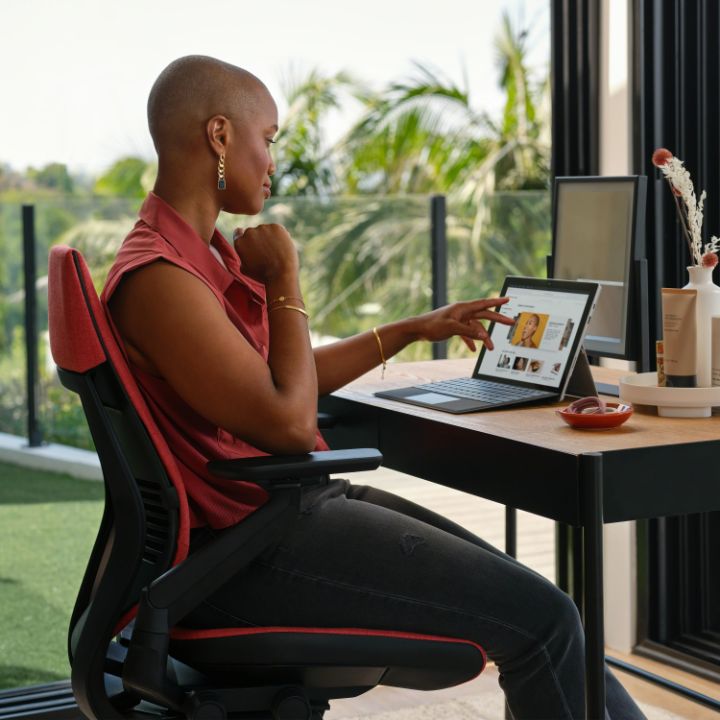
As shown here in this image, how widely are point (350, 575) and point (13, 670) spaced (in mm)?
1603

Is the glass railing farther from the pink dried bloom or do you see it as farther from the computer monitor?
the pink dried bloom

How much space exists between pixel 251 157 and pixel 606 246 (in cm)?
86

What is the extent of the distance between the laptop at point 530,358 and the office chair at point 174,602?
1.64 ft

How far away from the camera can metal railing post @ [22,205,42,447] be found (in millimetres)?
3008

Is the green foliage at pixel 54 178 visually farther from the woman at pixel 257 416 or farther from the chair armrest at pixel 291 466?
the chair armrest at pixel 291 466

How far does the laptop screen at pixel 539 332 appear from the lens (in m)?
2.04

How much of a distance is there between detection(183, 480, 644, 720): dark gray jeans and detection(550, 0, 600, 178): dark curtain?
5.18 ft

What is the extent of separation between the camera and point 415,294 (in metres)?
3.59

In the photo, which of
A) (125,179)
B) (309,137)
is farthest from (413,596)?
(309,137)

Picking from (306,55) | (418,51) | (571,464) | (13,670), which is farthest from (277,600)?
(418,51)

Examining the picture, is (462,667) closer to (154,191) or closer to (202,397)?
(202,397)

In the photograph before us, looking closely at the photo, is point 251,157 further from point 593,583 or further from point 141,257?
point 593,583

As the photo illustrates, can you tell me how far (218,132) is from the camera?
1.69 metres

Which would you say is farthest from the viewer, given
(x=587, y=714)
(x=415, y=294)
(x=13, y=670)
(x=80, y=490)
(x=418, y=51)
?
(x=418, y=51)
